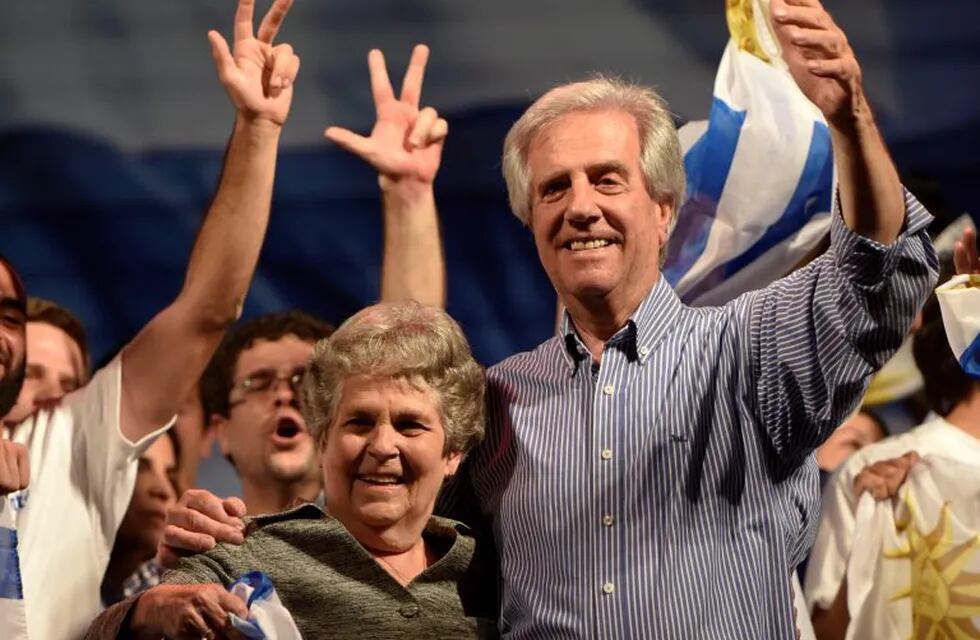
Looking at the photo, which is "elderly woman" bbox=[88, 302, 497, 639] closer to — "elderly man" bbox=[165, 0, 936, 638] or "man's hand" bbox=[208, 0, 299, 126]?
"elderly man" bbox=[165, 0, 936, 638]

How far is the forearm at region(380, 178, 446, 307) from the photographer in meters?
2.95

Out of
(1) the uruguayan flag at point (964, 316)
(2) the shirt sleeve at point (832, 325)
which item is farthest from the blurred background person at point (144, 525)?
(1) the uruguayan flag at point (964, 316)

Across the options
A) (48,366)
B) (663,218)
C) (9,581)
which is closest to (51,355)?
(48,366)

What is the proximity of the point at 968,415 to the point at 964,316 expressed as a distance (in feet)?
2.99

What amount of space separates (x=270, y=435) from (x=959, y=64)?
1.76 meters

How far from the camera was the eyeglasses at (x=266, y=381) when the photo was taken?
3.09 m

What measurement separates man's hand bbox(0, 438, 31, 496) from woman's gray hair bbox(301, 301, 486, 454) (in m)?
0.38

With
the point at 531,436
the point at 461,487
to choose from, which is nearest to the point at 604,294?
the point at 531,436

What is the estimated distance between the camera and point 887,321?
195 centimetres

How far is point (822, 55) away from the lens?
6.15 feet

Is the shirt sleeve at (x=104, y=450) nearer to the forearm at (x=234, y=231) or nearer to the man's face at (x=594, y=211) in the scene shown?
the forearm at (x=234, y=231)

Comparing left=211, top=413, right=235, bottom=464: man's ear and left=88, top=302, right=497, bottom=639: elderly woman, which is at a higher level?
left=88, top=302, right=497, bottom=639: elderly woman

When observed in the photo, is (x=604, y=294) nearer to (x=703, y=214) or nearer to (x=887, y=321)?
(x=887, y=321)

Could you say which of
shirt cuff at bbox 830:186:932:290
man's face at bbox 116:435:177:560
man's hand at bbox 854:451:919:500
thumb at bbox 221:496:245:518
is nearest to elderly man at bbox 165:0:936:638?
shirt cuff at bbox 830:186:932:290
